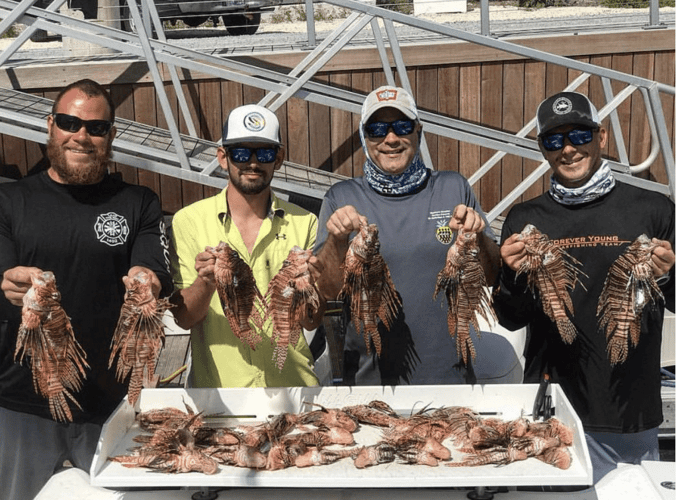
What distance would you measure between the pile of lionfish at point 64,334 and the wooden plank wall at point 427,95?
463 centimetres

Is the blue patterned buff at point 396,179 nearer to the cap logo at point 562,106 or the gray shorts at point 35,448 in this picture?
the cap logo at point 562,106

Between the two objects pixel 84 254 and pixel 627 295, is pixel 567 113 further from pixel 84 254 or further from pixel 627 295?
pixel 84 254

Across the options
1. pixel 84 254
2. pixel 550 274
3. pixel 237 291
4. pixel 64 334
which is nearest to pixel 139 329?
pixel 64 334

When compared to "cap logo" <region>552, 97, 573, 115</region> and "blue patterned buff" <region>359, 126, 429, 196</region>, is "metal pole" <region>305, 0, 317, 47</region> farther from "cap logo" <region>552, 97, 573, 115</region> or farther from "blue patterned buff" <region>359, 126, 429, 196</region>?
"cap logo" <region>552, 97, 573, 115</region>

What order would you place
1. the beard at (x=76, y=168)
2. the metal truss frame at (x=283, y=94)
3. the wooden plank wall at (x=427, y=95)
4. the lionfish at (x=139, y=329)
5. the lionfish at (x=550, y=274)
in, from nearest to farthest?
the lionfish at (x=139, y=329) < the lionfish at (x=550, y=274) < the beard at (x=76, y=168) < the metal truss frame at (x=283, y=94) < the wooden plank wall at (x=427, y=95)

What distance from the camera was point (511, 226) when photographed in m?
3.87

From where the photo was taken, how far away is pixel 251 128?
13.0ft

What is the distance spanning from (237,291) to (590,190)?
1600 mm

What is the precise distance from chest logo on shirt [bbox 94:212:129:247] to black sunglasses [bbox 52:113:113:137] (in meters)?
0.38

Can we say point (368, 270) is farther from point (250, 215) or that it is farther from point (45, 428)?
point (45, 428)

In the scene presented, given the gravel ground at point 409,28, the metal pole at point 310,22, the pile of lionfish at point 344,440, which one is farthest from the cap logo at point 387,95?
the gravel ground at point 409,28

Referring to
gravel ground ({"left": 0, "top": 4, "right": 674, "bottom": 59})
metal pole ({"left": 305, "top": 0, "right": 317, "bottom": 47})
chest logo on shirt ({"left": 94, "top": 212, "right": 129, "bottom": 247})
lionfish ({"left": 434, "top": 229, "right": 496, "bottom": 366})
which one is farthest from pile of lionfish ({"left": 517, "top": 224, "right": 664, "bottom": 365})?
gravel ground ({"left": 0, "top": 4, "right": 674, "bottom": 59})

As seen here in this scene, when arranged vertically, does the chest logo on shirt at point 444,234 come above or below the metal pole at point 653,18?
below

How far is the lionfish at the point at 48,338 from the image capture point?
127 inches
